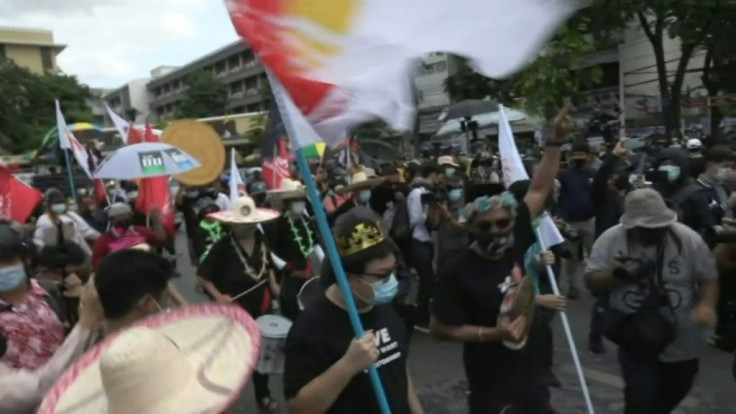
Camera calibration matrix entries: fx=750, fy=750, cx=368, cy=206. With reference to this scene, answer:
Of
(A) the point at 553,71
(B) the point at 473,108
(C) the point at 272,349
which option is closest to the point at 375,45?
(C) the point at 272,349

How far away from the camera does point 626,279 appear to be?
3586 mm

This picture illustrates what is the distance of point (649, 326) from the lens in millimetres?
3510

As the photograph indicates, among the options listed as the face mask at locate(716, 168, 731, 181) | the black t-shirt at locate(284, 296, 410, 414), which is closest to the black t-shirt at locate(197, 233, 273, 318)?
the black t-shirt at locate(284, 296, 410, 414)

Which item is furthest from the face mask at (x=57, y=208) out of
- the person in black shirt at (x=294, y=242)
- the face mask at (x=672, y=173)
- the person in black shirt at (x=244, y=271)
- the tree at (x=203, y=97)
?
the tree at (x=203, y=97)

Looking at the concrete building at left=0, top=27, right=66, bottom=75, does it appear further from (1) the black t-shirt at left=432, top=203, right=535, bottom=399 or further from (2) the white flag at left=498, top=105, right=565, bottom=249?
(1) the black t-shirt at left=432, top=203, right=535, bottom=399

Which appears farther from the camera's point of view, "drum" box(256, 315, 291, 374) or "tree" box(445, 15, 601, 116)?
"tree" box(445, 15, 601, 116)

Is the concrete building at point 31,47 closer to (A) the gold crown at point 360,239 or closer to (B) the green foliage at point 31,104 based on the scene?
(B) the green foliage at point 31,104

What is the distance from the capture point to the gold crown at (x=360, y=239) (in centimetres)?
264

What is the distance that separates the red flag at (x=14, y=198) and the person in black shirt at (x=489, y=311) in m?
4.47

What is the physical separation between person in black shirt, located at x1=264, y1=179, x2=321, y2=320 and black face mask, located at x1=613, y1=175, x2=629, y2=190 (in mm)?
3599

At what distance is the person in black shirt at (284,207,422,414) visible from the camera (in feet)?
7.87

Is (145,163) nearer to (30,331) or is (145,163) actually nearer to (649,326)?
(30,331)

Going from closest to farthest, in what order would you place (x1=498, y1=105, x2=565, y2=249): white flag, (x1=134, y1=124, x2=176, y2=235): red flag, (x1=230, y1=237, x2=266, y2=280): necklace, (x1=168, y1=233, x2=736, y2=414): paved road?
(x1=168, y1=233, x2=736, y2=414): paved road < (x1=498, y1=105, x2=565, y2=249): white flag < (x1=230, y1=237, x2=266, y2=280): necklace < (x1=134, y1=124, x2=176, y2=235): red flag

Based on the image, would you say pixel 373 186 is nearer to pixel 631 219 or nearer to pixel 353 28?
pixel 631 219
